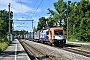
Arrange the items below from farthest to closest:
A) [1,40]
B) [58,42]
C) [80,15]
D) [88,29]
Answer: [80,15]
[88,29]
[1,40]
[58,42]

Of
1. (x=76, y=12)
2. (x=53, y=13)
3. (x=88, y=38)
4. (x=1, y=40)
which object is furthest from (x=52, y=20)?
(x=1, y=40)

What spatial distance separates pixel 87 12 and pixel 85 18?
211 cm

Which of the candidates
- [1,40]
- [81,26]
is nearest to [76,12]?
[81,26]

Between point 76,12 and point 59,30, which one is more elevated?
point 76,12

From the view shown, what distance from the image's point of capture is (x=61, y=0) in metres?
84.1

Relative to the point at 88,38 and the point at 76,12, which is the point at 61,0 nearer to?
the point at 76,12

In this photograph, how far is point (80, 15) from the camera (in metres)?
57.8

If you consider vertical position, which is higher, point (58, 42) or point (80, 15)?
point (80, 15)

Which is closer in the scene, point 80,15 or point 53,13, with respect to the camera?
point 80,15

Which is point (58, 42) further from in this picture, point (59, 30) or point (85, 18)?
point (85, 18)

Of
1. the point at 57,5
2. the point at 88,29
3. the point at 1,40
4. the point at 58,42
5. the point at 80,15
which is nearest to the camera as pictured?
the point at 58,42

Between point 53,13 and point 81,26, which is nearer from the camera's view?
point 81,26

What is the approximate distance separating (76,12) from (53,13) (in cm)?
2711

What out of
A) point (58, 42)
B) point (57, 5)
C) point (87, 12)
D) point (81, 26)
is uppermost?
point (57, 5)
